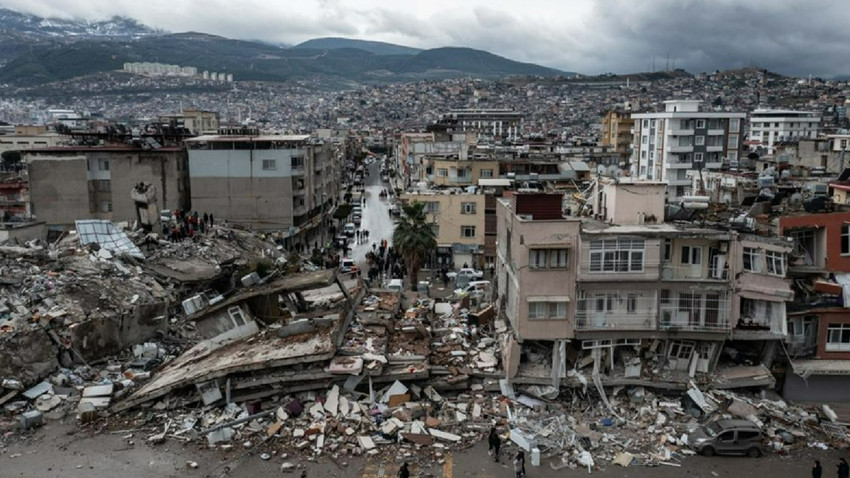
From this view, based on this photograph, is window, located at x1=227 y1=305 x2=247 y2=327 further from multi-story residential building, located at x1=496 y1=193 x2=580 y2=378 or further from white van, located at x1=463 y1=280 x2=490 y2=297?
white van, located at x1=463 y1=280 x2=490 y2=297

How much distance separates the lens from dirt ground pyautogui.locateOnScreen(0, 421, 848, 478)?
1617cm

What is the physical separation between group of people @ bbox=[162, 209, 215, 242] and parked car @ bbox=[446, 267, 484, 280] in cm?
1396

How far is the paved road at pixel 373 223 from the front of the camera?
45722 millimetres

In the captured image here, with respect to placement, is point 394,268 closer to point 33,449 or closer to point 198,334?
point 198,334

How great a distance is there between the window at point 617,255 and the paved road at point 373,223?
21.8 meters

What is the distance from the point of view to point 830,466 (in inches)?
669

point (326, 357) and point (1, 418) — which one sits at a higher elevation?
point (326, 357)

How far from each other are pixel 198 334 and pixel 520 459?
48.8 feet

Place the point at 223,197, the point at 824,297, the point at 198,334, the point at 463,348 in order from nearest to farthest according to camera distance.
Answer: the point at 824,297 < the point at 463,348 < the point at 198,334 < the point at 223,197

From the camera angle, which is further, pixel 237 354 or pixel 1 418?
pixel 237 354

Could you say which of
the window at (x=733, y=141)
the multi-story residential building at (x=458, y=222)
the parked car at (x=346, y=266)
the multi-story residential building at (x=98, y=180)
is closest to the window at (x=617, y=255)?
the parked car at (x=346, y=266)

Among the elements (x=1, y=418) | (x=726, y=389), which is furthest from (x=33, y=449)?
(x=726, y=389)

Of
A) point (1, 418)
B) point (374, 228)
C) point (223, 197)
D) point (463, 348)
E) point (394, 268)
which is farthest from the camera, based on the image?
point (374, 228)

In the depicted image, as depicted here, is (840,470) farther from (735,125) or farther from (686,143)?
(735,125)
